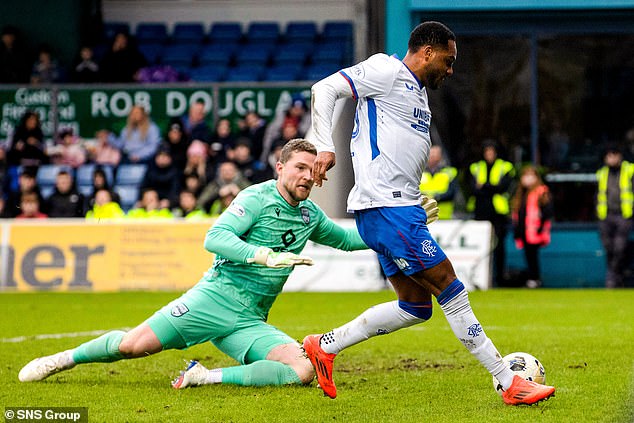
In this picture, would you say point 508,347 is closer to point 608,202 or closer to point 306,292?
point 306,292

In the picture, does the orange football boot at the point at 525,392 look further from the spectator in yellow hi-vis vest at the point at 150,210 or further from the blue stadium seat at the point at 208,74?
the blue stadium seat at the point at 208,74

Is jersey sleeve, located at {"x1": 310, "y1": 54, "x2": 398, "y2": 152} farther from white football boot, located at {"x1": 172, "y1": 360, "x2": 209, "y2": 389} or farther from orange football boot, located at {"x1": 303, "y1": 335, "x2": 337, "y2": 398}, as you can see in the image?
white football boot, located at {"x1": 172, "y1": 360, "x2": 209, "y2": 389}

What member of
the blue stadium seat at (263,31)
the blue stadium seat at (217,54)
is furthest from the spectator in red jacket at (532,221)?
the blue stadium seat at (263,31)

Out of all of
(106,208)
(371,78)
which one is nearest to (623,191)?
(106,208)

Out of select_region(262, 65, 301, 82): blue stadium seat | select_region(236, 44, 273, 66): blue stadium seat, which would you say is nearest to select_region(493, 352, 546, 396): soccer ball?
select_region(262, 65, 301, 82): blue stadium seat

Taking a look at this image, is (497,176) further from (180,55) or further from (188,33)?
(188,33)

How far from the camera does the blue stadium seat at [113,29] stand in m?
23.4

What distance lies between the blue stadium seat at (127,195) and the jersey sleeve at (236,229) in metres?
11.5

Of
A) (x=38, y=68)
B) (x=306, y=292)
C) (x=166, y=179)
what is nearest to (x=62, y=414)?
(x=306, y=292)

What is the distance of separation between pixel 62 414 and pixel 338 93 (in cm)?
218

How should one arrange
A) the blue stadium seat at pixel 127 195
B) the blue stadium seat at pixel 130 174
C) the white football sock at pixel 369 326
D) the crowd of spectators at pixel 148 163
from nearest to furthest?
the white football sock at pixel 369 326
the crowd of spectators at pixel 148 163
the blue stadium seat at pixel 127 195
the blue stadium seat at pixel 130 174

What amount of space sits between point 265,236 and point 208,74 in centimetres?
1520

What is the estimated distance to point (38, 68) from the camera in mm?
20969

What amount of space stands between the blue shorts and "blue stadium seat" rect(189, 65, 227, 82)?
1563cm
